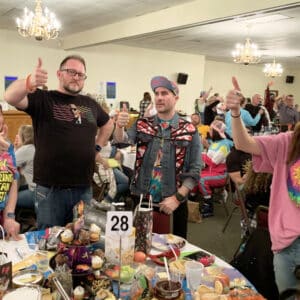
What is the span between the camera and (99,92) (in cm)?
1032

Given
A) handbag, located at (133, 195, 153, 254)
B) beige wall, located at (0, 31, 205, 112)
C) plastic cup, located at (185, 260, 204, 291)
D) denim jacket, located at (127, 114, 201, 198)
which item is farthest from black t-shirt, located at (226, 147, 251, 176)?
beige wall, located at (0, 31, 205, 112)

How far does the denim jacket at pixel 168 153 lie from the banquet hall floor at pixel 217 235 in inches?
54.5

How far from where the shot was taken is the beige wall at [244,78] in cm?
1505

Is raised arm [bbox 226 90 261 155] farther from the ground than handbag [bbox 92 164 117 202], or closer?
farther from the ground

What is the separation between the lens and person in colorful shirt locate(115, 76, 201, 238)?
230cm

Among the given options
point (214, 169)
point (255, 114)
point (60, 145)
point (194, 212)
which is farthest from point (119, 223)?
point (255, 114)

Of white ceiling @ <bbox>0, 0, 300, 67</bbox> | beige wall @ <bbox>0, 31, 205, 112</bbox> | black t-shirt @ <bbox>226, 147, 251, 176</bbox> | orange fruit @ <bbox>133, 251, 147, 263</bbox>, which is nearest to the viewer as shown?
orange fruit @ <bbox>133, 251, 147, 263</bbox>

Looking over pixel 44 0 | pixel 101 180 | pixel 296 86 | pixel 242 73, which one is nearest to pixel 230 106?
pixel 101 180

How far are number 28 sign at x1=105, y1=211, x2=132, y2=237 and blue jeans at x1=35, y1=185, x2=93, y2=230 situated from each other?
2.80ft

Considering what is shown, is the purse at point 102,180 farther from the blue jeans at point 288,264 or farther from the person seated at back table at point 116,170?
the blue jeans at point 288,264

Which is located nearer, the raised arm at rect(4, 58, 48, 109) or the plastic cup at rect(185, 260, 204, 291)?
the plastic cup at rect(185, 260, 204, 291)

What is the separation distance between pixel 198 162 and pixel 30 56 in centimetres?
780

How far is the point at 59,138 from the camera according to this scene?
2.24m

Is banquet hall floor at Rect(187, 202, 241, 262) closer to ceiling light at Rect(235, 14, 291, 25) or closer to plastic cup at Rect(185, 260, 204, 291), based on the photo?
plastic cup at Rect(185, 260, 204, 291)
